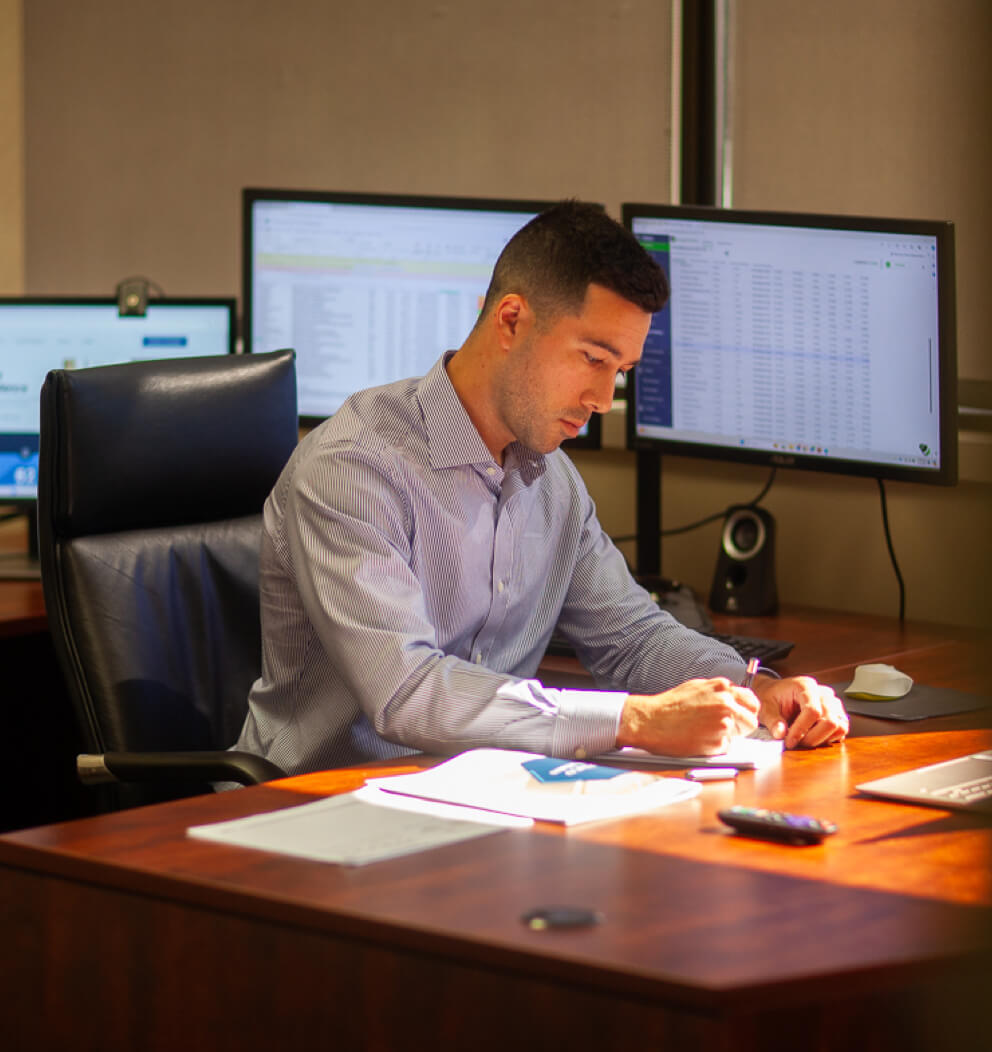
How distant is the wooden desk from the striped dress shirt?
0.21 meters

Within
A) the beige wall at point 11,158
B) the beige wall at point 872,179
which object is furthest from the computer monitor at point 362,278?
the beige wall at point 11,158

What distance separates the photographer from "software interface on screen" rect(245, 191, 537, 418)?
2.73m

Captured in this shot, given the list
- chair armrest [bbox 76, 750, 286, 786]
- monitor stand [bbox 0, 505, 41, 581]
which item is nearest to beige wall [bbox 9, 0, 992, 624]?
chair armrest [bbox 76, 750, 286, 786]

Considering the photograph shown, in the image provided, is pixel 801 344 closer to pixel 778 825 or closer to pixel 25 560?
pixel 778 825

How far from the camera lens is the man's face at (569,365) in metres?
1.84

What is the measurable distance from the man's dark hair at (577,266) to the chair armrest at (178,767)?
0.62 metres

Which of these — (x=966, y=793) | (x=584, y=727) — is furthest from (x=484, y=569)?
(x=966, y=793)

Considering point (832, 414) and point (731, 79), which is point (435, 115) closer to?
point (731, 79)

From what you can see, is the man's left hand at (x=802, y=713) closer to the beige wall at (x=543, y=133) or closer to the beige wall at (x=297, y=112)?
the beige wall at (x=543, y=133)

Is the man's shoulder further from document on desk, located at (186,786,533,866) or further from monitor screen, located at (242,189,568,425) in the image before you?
monitor screen, located at (242,189,568,425)

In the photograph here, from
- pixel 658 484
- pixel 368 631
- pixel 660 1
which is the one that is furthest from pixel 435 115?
pixel 368 631

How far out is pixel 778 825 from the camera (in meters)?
1.37

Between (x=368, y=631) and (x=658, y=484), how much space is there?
3.71ft

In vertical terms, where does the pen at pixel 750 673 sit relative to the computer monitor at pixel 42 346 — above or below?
below
